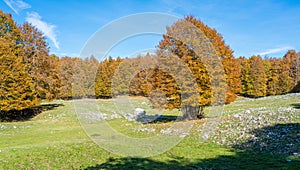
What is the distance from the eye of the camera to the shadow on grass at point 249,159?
38.6 ft

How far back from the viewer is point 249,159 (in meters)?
12.7

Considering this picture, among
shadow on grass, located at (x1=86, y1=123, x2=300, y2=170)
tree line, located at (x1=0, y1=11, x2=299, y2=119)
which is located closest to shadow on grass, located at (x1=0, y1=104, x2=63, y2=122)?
tree line, located at (x1=0, y1=11, x2=299, y2=119)

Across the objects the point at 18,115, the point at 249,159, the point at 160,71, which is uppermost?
the point at 160,71

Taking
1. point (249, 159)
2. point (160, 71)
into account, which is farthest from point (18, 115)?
point (249, 159)

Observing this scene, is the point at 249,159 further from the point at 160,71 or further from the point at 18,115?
the point at 18,115

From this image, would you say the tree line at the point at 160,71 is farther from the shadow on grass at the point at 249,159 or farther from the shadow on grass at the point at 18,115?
the shadow on grass at the point at 249,159

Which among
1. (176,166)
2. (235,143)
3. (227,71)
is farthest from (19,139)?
(227,71)

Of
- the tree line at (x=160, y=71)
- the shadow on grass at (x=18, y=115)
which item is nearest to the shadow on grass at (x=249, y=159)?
the tree line at (x=160, y=71)

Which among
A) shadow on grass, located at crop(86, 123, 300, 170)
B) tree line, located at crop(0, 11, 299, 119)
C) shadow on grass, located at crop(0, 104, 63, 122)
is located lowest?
shadow on grass, located at crop(86, 123, 300, 170)

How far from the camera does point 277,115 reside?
22.3 metres

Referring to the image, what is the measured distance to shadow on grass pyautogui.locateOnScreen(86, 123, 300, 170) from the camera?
11.8 m

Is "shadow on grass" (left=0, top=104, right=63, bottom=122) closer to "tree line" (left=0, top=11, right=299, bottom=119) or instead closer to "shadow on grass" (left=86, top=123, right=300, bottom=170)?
"tree line" (left=0, top=11, right=299, bottom=119)

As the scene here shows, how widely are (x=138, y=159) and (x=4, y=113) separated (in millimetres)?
30069

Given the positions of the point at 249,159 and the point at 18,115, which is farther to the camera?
the point at 18,115
